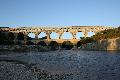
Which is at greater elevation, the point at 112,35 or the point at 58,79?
the point at 112,35

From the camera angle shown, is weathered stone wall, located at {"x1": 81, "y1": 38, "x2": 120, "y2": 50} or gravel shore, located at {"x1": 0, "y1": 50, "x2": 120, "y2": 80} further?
weathered stone wall, located at {"x1": 81, "y1": 38, "x2": 120, "y2": 50}

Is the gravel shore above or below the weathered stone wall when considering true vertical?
below

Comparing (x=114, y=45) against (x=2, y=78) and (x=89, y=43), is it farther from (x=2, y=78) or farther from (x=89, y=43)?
(x=2, y=78)

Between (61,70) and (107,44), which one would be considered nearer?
(61,70)

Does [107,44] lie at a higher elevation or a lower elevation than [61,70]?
higher

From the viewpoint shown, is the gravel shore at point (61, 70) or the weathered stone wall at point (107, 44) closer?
the gravel shore at point (61, 70)

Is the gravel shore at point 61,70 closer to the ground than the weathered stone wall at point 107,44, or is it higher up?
closer to the ground

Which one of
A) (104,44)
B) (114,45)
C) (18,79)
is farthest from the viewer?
(104,44)

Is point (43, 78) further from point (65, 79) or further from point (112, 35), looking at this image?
point (112, 35)

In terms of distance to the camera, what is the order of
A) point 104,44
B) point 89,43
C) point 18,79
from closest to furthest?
point 18,79 → point 104,44 → point 89,43

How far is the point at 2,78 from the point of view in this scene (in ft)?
87.5

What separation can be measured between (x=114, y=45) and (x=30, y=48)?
41553 millimetres

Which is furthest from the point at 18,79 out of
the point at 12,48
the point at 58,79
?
the point at 12,48

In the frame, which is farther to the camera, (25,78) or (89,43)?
(89,43)
